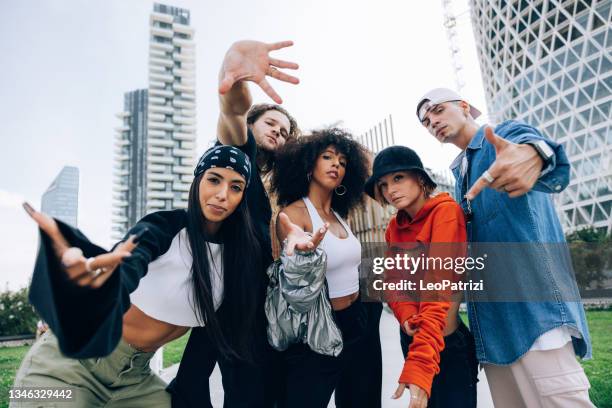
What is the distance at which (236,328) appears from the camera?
197 cm

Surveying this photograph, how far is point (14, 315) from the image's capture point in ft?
34.4

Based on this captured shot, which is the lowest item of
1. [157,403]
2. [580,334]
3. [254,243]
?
[157,403]

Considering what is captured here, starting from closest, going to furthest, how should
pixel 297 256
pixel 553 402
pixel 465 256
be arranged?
pixel 553 402 < pixel 297 256 < pixel 465 256

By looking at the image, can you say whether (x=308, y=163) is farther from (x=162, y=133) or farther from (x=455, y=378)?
(x=162, y=133)

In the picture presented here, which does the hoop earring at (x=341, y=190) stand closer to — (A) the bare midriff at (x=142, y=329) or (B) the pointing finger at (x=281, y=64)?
(B) the pointing finger at (x=281, y=64)

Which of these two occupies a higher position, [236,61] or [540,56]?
[540,56]

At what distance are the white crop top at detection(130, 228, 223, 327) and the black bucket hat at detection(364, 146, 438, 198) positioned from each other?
3.96ft

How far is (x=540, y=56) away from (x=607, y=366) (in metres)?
37.5

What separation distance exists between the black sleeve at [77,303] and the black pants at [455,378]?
5.29 feet

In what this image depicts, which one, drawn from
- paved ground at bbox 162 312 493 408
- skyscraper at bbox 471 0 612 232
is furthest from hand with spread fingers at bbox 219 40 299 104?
skyscraper at bbox 471 0 612 232

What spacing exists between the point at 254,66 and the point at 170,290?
4.33 ft

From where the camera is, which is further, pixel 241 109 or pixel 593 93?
pixel 593 93

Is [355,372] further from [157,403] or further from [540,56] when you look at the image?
[540,56]

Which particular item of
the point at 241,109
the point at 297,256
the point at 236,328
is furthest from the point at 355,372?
the point at 241,109
